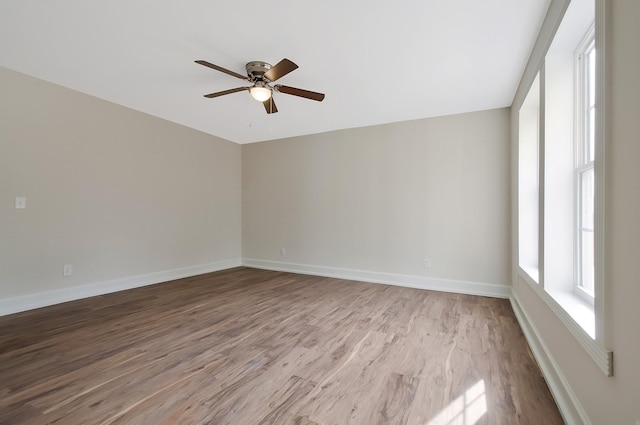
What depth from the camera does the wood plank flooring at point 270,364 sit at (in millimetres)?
1504

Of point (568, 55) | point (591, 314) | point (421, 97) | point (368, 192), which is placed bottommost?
point (591, 314)

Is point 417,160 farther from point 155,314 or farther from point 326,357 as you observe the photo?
point 155,314

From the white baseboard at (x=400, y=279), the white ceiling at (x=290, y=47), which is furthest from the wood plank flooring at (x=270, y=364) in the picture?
the white ceiling at (x=290, y=47)

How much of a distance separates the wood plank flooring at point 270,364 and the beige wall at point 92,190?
632 mm

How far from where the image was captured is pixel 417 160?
411cm

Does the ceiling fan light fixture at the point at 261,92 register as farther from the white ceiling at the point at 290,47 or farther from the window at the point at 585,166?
the window at the point at 585,166

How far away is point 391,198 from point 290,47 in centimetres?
263

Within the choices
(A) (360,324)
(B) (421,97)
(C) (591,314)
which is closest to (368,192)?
(B) (421,97)

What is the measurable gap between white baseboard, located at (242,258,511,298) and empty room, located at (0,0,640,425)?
42 mm

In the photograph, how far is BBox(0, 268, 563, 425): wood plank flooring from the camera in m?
1.50

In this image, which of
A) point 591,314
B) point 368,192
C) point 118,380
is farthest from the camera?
point 368,192

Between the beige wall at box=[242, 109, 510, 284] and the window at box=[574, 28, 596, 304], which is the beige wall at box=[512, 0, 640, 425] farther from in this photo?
the beige wall at box=[242, 109, 510, 284]

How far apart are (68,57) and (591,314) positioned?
14.9 ft

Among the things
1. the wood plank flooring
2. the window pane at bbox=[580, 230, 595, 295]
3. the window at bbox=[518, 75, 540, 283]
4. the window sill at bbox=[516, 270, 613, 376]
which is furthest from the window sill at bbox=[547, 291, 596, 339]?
the window at bbox=[518, 75, 540, 283]
